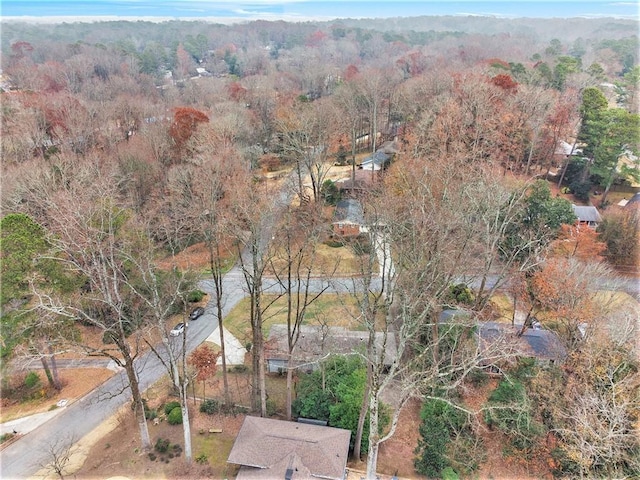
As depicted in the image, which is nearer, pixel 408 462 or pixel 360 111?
pixel 408 462

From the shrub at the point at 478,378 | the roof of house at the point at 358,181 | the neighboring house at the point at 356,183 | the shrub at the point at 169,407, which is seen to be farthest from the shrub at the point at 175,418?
the roof of house at the point at 358,181

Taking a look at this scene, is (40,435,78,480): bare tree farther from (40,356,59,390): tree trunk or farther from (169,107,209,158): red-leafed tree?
(169,107,209,158): red-leafed tree

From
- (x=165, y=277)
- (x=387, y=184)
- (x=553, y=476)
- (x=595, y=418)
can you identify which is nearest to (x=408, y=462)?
(x=553, y=476)

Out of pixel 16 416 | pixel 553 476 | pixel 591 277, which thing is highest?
pixel 591 277

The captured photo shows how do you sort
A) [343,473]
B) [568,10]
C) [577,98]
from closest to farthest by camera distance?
[343,473], [577,98], [568,10]

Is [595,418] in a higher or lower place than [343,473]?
higher

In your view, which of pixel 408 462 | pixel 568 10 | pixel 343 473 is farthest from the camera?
pixel 568 10

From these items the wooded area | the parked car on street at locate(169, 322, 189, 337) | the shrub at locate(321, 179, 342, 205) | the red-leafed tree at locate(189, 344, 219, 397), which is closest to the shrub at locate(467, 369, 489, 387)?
the wooded area

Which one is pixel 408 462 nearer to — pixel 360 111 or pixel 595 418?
pixel 595 418
